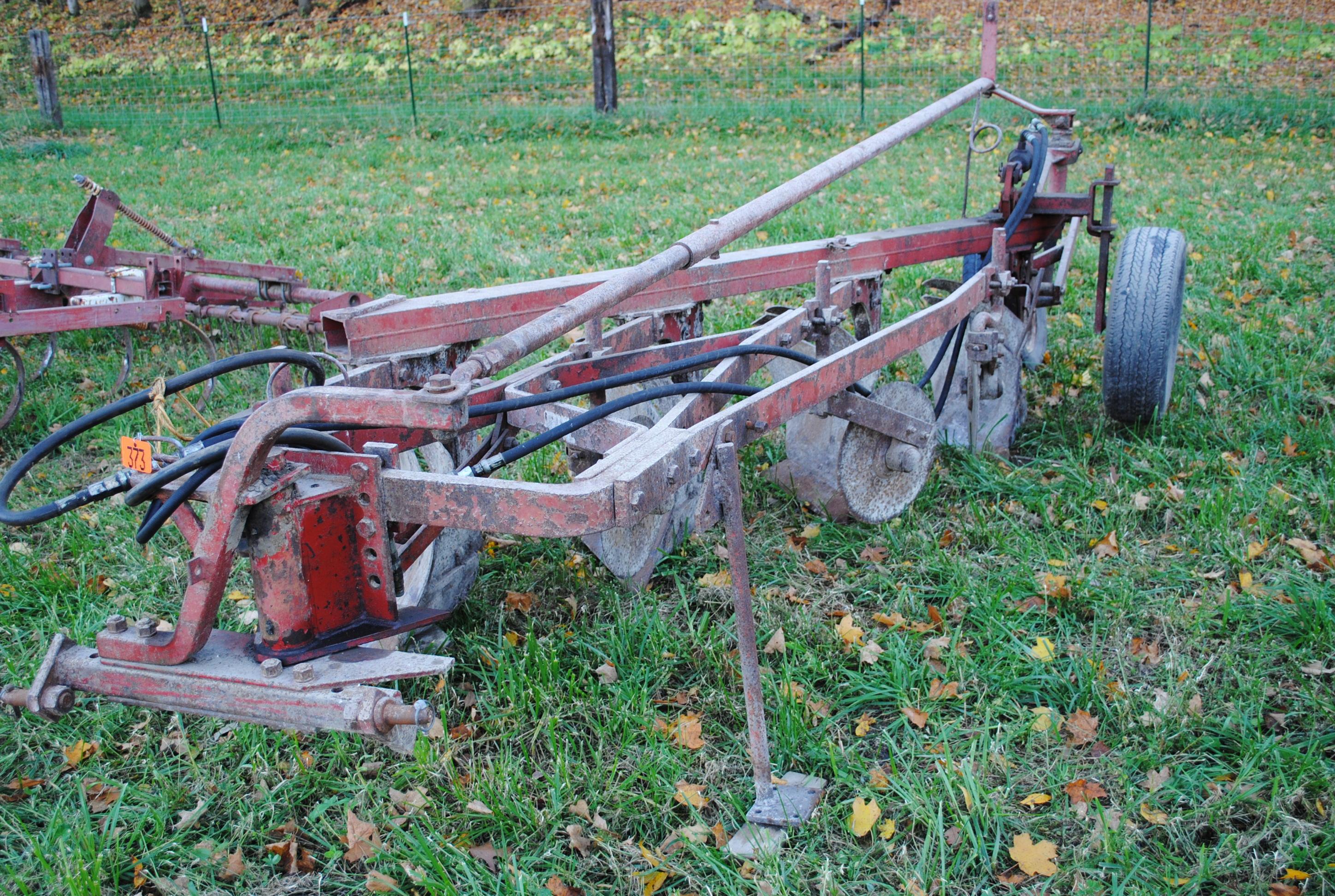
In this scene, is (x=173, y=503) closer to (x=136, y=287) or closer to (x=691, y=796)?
(x=691, y=796)

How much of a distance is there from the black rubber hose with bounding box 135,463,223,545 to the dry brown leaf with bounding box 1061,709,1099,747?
7.08 feet

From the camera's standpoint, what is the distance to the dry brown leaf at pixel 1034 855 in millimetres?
2293

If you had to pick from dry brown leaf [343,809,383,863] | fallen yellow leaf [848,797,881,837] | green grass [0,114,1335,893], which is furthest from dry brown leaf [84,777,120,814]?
fallen yellow leaf [848,797,881,837]

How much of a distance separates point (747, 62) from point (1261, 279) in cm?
942

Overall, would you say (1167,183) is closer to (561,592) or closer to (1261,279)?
(1261,279)

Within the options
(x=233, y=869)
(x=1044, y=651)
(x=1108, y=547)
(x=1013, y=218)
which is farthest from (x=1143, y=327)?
(x=233, y=869)

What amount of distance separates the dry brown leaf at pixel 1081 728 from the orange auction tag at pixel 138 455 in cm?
230

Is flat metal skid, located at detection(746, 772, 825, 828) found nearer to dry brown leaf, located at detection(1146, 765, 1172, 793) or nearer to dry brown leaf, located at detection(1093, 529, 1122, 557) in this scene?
dry brown leaf, located at detection(1146, 765, 1172, 793)

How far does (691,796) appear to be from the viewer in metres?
2.52

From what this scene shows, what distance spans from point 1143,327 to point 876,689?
2157 mm

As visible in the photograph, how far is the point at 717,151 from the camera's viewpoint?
11.3 m

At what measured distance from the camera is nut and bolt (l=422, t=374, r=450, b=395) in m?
2.01

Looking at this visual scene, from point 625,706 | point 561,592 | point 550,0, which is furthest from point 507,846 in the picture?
point 550,0

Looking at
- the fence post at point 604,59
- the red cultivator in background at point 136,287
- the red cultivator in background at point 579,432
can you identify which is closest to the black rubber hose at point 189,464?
the red cultivator in background at point 579,432
